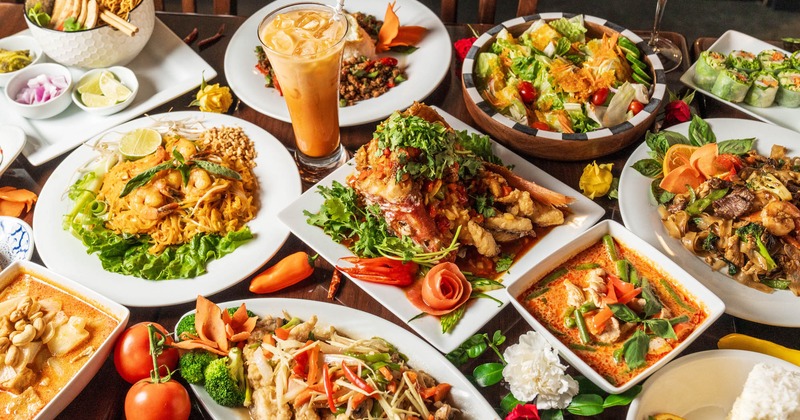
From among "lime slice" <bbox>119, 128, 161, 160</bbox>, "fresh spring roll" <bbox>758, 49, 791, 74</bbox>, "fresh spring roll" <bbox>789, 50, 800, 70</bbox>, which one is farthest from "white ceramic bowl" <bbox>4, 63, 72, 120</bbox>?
"fresh spring roll" <bbox>789, 50, 800, 70</bbox>

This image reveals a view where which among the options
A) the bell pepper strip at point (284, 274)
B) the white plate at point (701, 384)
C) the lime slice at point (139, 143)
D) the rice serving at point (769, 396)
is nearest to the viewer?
the rice serving at point (769, 396)

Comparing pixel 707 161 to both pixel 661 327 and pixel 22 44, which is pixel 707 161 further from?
pixel 22 44

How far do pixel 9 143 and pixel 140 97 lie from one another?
2.07 feet

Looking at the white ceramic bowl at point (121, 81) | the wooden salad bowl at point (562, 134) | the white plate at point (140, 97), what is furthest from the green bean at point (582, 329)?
the white ceramic bowl at point (121, 81)

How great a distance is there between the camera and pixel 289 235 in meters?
2.64

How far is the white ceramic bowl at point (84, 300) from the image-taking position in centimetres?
200

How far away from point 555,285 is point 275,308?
3.22ft

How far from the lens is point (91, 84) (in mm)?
3223

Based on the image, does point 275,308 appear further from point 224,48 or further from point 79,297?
point 224,48

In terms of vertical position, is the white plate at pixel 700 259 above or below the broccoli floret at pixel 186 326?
above

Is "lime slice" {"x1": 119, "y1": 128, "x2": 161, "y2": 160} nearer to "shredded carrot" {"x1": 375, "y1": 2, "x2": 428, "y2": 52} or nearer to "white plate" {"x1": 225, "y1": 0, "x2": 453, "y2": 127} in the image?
"white plate" {"x1": 225, "y1": 0, "x2": 453, "y2": 127}

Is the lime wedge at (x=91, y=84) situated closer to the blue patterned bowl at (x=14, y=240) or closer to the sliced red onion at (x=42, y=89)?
the sliced red onion at (x=42, y=89)

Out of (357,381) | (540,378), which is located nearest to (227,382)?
(357,381)

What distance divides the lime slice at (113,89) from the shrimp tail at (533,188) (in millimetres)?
1829
